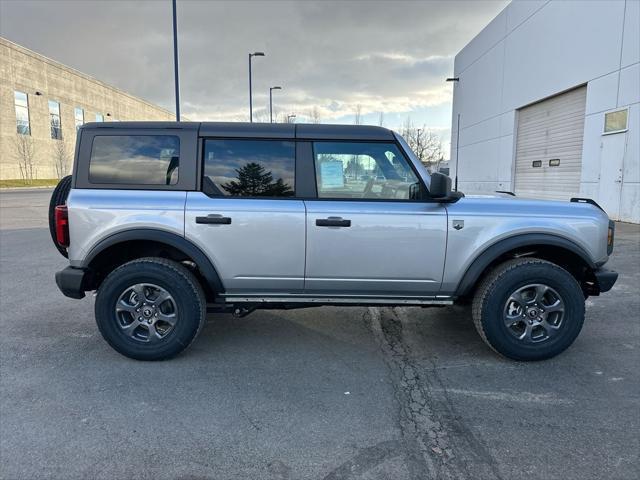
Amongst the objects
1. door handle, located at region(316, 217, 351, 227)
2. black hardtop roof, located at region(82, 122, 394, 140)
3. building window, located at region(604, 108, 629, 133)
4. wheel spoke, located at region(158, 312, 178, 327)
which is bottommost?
wheel spoke, located at region(158, 312, 178, 327)

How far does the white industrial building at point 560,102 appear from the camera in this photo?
40.9 feet

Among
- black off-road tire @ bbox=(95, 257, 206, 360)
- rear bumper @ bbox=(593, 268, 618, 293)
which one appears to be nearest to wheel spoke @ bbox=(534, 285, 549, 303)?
rear bumper @ bbox=(593, 268, 618, 293)

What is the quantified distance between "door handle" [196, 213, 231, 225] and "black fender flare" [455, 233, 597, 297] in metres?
2.04

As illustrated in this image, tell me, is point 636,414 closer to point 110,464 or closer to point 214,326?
point 110,464

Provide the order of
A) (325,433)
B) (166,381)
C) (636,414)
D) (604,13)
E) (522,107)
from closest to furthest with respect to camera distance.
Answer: (325,433)
(636,414)
(166,381)
(604,13)
(522,107)

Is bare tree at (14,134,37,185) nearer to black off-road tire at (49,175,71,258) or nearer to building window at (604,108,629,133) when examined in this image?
black off-road tire at (49,175,71,258)

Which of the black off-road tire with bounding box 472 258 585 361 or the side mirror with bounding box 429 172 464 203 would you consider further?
the black off-road tire with bounding box 472 258 585 361

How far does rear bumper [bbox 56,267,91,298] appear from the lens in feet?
12.1

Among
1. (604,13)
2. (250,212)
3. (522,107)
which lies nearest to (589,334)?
(250,212)

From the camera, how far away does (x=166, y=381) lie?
342 centimetres

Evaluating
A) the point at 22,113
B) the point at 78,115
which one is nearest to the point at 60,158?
the point at 22,113

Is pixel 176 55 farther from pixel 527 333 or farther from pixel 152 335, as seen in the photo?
pixel 527 333

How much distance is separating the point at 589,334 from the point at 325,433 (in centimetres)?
320

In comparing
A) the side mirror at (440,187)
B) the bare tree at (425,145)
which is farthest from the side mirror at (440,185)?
the bare tree at (425,145)
